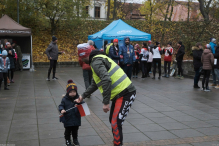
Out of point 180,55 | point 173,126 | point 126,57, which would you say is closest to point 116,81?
point 173,126

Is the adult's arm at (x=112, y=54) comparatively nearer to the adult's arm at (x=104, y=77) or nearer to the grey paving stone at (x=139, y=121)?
the grey paving stone at (x=139, y=121)

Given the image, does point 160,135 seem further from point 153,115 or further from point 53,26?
point 53,26

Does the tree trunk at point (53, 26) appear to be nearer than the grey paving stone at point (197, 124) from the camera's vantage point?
No

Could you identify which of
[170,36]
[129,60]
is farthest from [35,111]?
[170,36]

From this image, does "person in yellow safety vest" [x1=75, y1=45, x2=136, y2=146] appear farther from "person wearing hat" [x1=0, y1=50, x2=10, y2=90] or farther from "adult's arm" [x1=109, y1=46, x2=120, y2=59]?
"person wearing hat" [x1=0, y1=50, x2=10, y2=90]

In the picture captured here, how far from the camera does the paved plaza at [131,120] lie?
15.9 ft

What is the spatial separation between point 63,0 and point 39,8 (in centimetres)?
214

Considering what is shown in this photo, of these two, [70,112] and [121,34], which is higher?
[121,34]

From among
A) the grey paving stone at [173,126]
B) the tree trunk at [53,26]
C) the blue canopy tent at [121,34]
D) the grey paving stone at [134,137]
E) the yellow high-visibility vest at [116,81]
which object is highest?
the tree trunk at [53,26]

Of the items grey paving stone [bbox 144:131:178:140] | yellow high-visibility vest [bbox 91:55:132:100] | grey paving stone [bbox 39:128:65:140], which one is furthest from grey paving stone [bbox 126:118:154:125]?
yellow high-visibility vest [bbox 91:55:132:100]

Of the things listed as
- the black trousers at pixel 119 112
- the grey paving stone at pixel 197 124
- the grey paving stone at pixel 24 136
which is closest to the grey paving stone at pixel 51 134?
the grey paving stone at pixel 24 136

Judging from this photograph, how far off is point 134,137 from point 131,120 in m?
1.16

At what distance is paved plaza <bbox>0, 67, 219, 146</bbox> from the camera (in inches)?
191

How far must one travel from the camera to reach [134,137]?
500 cm
